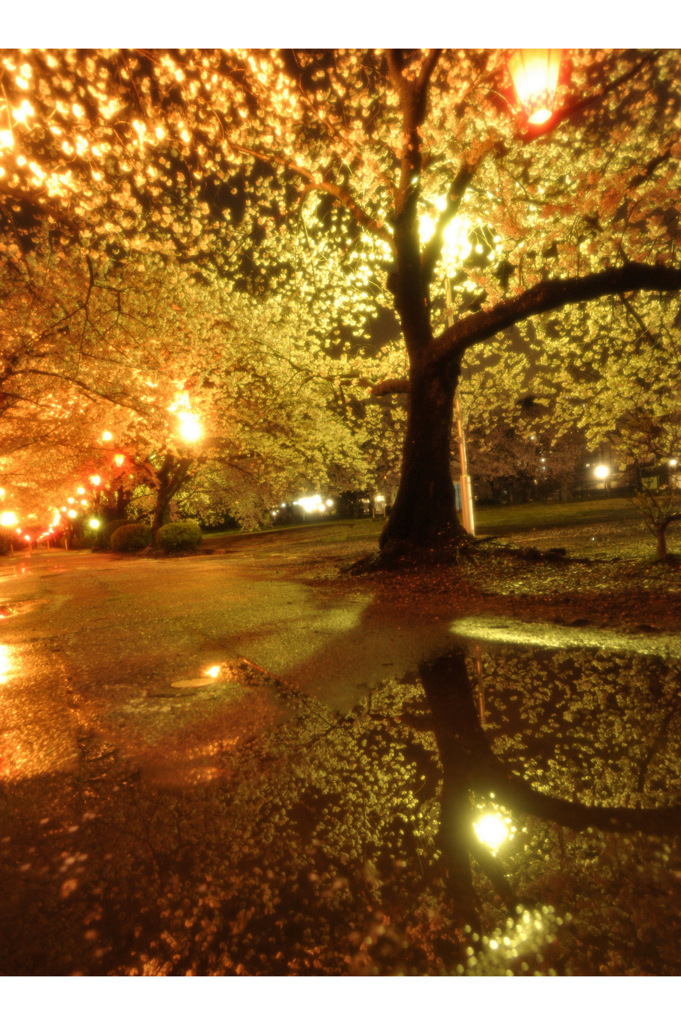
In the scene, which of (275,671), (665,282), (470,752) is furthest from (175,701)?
(665,282)

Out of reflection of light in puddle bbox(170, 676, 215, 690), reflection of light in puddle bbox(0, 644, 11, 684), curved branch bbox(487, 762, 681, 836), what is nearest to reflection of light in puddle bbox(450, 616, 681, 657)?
curved branch bbox(487, 762, 681, 836)

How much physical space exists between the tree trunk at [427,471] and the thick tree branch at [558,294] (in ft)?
2.82

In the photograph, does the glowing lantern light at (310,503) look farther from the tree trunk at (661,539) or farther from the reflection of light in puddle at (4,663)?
the reflection of light in puddle at (4,663)

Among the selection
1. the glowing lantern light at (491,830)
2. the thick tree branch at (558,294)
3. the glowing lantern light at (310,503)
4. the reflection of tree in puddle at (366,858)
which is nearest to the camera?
the reflection of tree in puddle at (366,858)

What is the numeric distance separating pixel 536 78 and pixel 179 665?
759 centimetres

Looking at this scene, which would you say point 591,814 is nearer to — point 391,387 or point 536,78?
point 536,78

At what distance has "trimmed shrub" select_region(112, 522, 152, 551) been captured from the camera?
92.1 ft

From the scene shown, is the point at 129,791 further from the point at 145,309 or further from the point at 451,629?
the point at 145,309

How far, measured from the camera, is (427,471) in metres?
10.5

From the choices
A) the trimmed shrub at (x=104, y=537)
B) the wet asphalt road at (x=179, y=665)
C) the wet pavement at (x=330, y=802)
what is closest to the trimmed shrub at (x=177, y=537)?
the trimmed shrub at (x=104, y=537)

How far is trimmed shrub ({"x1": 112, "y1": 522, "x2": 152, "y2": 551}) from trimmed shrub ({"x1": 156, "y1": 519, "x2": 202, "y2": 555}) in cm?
360

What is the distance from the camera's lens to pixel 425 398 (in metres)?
10.5

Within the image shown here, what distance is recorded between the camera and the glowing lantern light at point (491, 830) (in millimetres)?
2047

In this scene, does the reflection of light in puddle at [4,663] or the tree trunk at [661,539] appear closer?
the reflection of light in puddle at [4,663]
